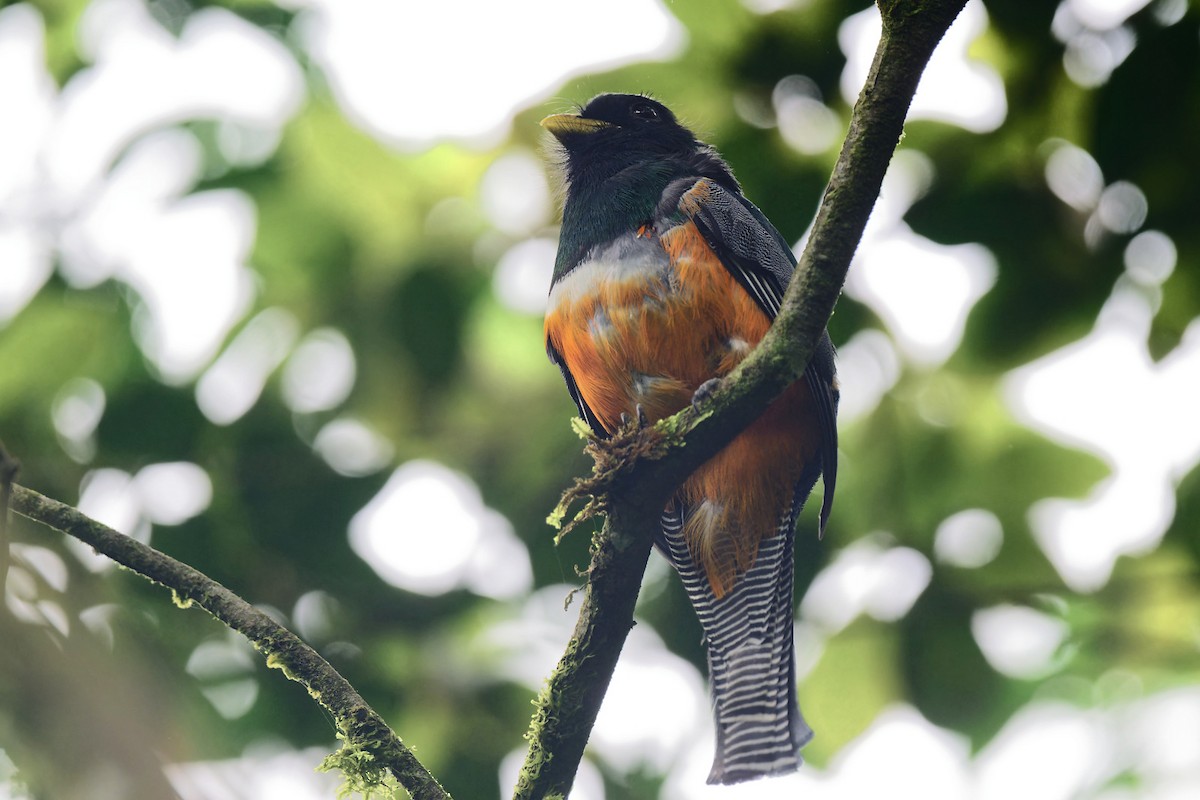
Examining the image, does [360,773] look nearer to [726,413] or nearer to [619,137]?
[726,413]

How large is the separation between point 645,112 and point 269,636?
226 centimetres

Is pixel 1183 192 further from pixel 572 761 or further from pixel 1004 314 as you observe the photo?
pixel 572 761

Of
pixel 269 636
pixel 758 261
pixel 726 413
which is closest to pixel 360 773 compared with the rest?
pixel 269 636

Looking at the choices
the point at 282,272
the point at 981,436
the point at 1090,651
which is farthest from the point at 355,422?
the point at 1090,651

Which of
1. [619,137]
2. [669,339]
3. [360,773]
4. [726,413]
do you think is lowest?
[360,773]

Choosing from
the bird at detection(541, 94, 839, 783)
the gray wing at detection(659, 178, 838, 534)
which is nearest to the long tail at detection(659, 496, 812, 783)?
the bird at detection(541, 94, 839, 783)

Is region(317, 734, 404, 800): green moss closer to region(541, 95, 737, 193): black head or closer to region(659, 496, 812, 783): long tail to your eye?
region(659, 496, 812, 783): long tail

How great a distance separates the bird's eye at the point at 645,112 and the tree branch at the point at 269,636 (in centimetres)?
219

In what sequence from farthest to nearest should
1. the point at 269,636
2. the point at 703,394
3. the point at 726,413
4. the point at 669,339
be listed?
the point at 669,339 < the point at 703,394 < the point at 726,413 < the point at 269,636

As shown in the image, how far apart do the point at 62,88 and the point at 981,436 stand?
3148mm

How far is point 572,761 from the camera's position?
7.82 ft

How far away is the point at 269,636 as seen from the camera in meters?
2.17

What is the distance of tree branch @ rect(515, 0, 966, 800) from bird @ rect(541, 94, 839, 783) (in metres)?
0.62

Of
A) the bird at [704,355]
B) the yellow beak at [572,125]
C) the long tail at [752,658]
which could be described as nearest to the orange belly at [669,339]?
the bird at [704,355]
